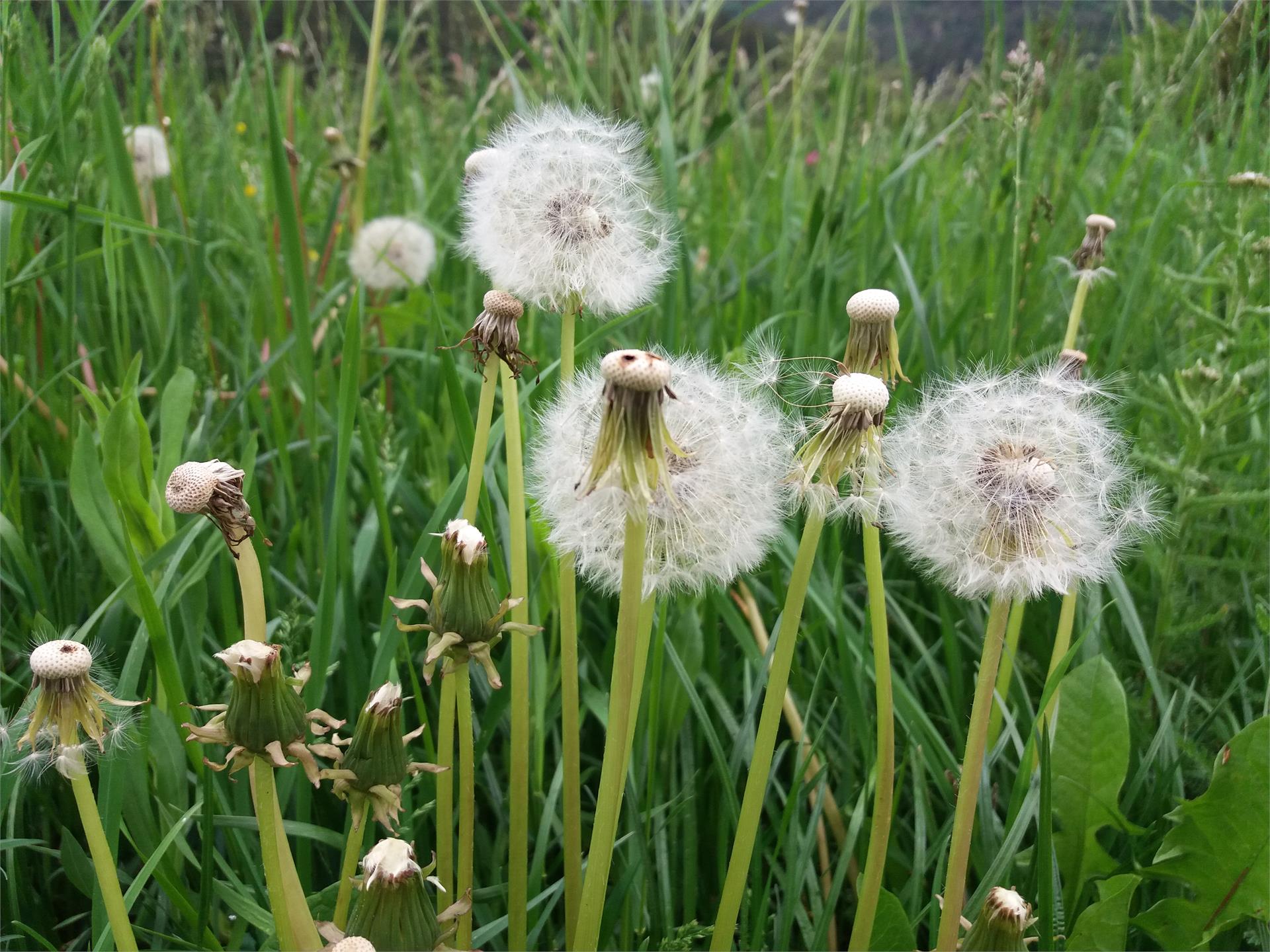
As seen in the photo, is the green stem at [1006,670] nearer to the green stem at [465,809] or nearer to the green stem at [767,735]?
the green stem at [767,735]

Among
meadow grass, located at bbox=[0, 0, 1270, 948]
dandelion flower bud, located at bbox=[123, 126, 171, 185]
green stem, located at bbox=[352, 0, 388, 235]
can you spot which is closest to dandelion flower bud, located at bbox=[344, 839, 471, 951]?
meadow grass, located at bbox=[0, 0, 1270, 948]

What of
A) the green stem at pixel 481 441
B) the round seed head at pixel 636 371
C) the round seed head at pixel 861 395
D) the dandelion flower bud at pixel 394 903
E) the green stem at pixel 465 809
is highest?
the round seed head at pixel 636 371

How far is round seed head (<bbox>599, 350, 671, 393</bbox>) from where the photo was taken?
0.82 metres

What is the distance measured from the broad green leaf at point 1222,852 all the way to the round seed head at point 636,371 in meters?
1.04

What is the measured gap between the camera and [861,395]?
98 centimetres

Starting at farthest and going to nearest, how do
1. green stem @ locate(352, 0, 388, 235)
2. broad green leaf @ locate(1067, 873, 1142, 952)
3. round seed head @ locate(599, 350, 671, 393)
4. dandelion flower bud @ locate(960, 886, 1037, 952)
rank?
1. green stem @ locate(352, 0, 388, 235)
2. broad green leaf @ locate(1067, 873, 1142, 952)
3. dandelion flower bud @ locate(960, 886, 1037, 952)
4. round seed head @ locate(599, 350, 671, 393)

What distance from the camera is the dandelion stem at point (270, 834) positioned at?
39.1 inches

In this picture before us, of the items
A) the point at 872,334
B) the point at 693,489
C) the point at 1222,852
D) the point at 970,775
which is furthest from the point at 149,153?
the point at 1222,852

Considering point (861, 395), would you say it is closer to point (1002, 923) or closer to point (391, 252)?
point (1002, 923)

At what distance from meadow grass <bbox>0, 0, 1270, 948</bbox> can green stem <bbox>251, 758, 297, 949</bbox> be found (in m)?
0.17

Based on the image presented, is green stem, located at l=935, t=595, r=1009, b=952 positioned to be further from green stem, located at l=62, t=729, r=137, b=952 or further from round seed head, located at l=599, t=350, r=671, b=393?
green stem, located at l=62, t=729, r=137, b=952

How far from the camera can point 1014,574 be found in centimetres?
112

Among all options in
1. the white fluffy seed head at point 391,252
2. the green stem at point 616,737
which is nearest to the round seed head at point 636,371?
the green stem at point 616,737

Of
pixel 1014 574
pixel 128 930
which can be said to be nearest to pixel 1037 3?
pixel 1014 574
